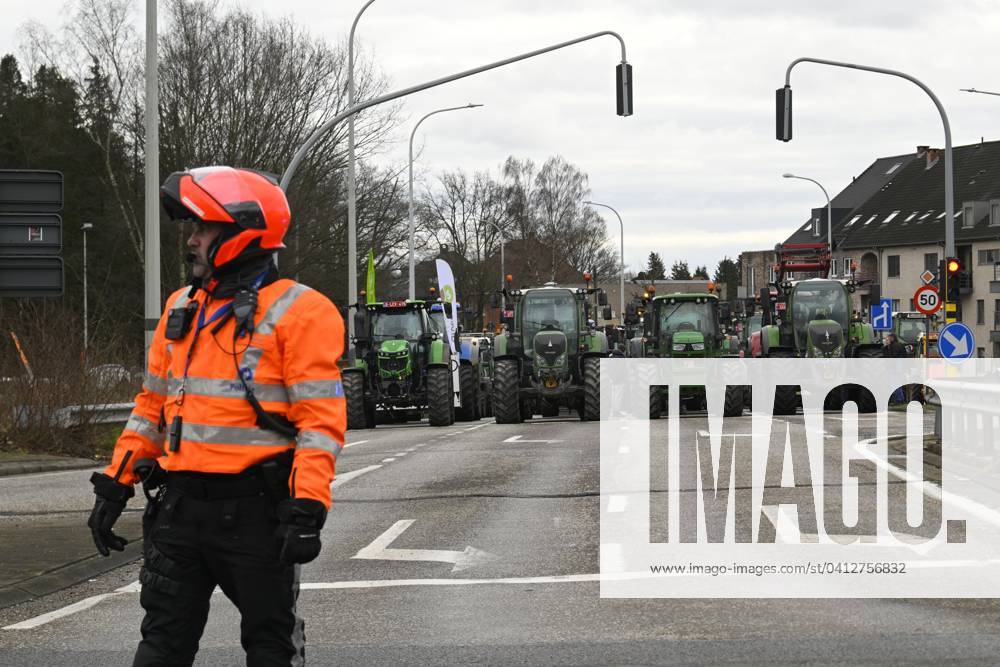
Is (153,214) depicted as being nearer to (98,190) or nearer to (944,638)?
(944,638)

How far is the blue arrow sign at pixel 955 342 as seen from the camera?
23.6 m

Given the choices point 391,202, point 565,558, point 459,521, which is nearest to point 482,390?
point 391,202

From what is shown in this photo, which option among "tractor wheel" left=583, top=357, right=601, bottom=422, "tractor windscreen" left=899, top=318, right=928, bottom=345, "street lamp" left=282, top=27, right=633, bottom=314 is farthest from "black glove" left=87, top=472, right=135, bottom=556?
"tractor windscreen" left=899, top=318, right=928, bottom=345

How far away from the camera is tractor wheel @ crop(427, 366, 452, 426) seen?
91.9ft

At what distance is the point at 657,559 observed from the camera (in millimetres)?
9477

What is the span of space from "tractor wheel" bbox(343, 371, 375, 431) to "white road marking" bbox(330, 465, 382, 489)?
10465 mm

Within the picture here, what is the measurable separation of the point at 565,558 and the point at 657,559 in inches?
23.9

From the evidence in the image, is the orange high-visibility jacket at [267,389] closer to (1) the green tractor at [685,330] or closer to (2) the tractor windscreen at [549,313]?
(2) the tractor windscreen at [549,313]

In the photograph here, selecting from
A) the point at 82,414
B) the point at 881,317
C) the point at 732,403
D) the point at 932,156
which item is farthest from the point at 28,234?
the point at 932,156

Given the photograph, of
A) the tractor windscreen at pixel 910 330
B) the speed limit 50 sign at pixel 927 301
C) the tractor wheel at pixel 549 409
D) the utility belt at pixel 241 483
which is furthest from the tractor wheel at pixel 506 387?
the utility belt at pixel 241 483

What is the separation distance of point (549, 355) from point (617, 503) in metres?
15.3

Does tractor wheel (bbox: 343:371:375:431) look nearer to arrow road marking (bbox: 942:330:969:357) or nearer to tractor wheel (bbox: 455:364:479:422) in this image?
tractor wheel (bbox: 455:364:479:422)

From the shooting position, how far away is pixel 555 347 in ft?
91.6

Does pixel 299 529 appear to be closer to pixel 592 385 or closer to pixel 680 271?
pixel 592 385
